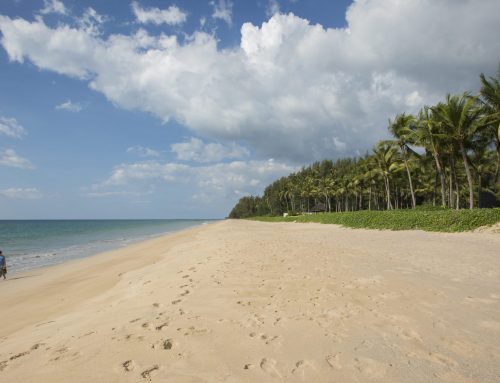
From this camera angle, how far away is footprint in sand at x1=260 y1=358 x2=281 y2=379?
338 cm

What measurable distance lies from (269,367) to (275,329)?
1.02 metres

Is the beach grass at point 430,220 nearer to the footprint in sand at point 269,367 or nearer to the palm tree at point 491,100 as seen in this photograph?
the palm tree at point 491,100

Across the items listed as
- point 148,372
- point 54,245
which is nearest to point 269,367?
point 148,372

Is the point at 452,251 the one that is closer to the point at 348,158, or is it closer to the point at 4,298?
the point at 4,298

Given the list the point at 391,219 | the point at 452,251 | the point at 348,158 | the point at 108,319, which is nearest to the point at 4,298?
the point at 108,319

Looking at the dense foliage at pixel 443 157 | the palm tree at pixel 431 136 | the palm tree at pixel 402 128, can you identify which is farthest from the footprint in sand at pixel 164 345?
the palm tree at pixel 402 128

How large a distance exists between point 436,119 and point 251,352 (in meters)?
27.7

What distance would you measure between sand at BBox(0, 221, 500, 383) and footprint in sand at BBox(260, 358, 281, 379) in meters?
0.01

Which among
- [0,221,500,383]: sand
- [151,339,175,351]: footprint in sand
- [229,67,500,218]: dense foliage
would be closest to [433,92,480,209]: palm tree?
[229,67,500,218]: dense foliage

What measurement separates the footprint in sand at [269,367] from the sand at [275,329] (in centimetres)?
1

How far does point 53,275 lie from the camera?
13188mm

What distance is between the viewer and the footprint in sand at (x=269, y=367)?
3375 millimetres

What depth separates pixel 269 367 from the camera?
3504 mm

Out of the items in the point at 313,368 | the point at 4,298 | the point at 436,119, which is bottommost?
the point at 4,298
